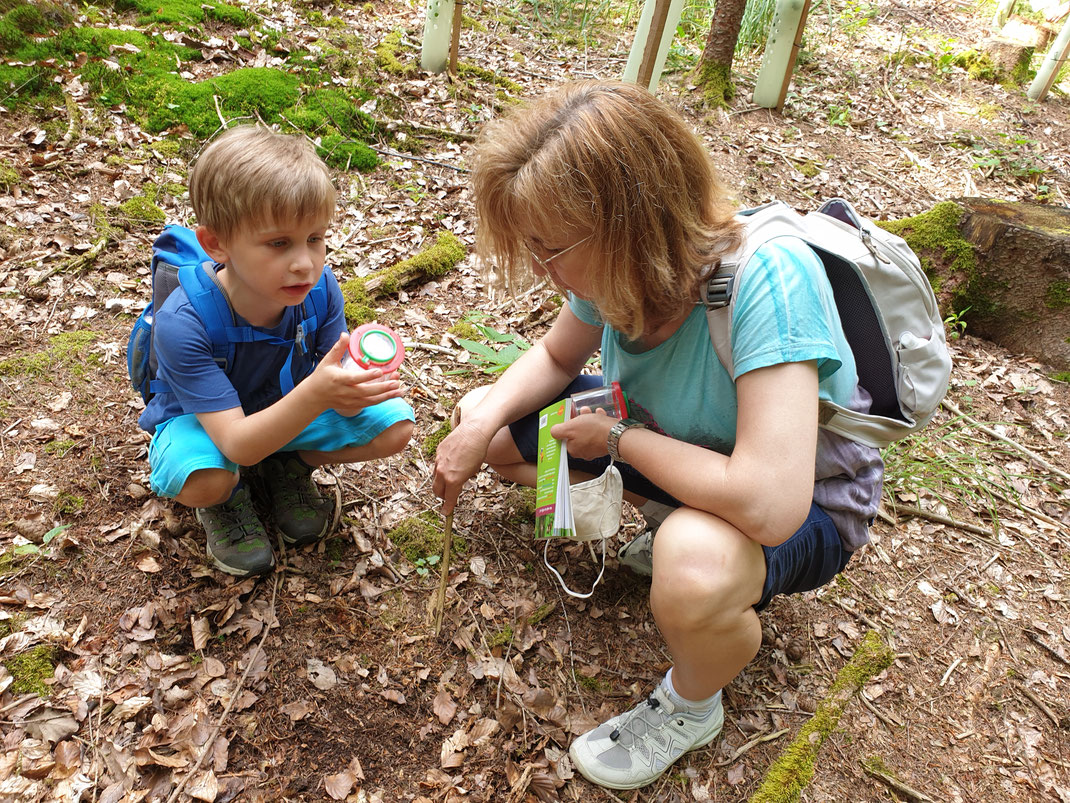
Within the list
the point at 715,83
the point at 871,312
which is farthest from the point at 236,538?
the point at 715,83

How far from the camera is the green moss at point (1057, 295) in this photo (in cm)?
398

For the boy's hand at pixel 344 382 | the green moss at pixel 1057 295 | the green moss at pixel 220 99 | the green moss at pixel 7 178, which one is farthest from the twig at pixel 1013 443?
the green moss at pixel 7 178

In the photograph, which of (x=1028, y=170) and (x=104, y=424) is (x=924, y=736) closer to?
(x=104, y=424)

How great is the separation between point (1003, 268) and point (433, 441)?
3.68 metres

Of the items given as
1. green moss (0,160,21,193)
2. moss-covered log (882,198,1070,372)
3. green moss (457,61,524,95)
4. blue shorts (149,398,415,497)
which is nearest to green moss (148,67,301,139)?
green moss (0,160,21,193)

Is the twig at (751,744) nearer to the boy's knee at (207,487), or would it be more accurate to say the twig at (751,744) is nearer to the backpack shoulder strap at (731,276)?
the backpack shoulder strap at (731,276)

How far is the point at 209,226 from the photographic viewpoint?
2.01 meters

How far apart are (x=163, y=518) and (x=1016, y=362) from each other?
4.78m

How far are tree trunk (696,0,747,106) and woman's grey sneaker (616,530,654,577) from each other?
17.5ft

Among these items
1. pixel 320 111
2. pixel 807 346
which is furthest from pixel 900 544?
pixel 320 111

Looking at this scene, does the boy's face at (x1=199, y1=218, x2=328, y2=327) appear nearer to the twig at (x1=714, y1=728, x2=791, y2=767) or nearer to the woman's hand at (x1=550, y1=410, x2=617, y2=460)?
the woman's hand at (x1=550, y1=410, x2=617, y2=460)

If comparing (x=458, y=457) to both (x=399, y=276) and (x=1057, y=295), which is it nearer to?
(x=399, y=276)

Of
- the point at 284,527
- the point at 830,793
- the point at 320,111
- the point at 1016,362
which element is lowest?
the point at 830,793

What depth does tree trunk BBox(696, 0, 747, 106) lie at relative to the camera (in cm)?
645
